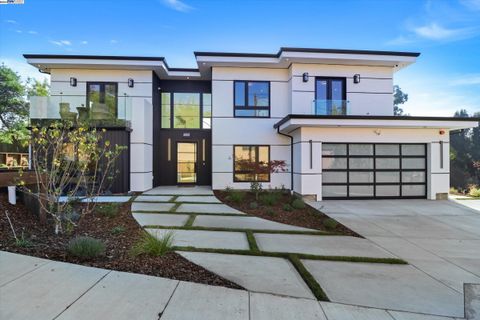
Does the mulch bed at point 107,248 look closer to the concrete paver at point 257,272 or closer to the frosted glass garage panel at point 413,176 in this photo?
the concrete paver at point 257,272

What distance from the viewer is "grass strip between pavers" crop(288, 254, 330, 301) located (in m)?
3.09

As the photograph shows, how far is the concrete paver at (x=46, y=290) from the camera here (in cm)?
244

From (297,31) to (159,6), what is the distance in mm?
6095

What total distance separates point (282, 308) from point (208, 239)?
2.66 meters

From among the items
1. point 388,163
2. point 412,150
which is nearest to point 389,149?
point 388,163

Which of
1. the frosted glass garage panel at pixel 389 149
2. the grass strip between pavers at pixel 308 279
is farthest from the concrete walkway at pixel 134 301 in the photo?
the frosted glass garage panel at pixel 389 149

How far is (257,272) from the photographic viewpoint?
373cm

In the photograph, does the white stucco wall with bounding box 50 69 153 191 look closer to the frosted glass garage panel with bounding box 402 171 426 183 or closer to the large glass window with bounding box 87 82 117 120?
the large glass window with bounding box 87 82 117 120

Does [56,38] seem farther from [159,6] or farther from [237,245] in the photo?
[237,245]

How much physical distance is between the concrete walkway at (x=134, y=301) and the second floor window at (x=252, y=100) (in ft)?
32.4

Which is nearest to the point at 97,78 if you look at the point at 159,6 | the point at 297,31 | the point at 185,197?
the point at 159,6

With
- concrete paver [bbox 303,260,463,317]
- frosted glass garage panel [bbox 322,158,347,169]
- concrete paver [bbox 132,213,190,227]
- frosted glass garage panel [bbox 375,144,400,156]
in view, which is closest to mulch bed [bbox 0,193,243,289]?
concrete paver [bbox 132,213,190,227]

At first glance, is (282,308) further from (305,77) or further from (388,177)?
(305,77)

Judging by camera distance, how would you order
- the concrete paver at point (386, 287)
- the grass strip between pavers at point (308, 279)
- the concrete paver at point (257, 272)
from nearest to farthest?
the concrete paver at point (386, 287) → the grass strip between pavers at point (308, 279) → the concrete paver at point (257, 272)
